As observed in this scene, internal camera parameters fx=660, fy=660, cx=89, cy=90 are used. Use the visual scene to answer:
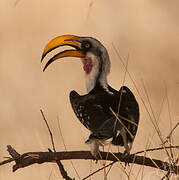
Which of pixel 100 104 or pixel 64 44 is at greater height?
pixel 64 44

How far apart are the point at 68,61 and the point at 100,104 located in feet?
19.2

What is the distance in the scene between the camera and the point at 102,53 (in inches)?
208

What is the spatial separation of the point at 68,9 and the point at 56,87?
191 centimetres

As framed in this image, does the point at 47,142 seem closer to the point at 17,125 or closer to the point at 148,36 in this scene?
the point at 17,125

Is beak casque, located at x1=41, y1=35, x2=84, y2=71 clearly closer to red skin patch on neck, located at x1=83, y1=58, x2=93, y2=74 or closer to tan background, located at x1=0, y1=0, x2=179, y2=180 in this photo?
red skin patch on neck, located at x1=83, y1=58, x2=93, y2=74

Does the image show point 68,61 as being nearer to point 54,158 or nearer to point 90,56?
point 90,56

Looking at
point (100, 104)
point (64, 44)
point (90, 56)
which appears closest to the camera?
point (100, 104)

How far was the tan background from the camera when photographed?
8500 millimetres

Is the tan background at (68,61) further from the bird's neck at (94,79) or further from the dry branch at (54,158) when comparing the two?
the dry branch at (54,158)

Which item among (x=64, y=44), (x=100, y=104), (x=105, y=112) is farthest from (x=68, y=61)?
(x=105, y=112)

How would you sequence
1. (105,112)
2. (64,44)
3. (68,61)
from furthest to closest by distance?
(68,61) → (64,44) → (105,112)

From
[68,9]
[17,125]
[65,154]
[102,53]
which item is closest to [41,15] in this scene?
[68,9]

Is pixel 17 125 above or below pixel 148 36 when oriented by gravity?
below

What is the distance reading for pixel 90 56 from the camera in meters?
5.29
